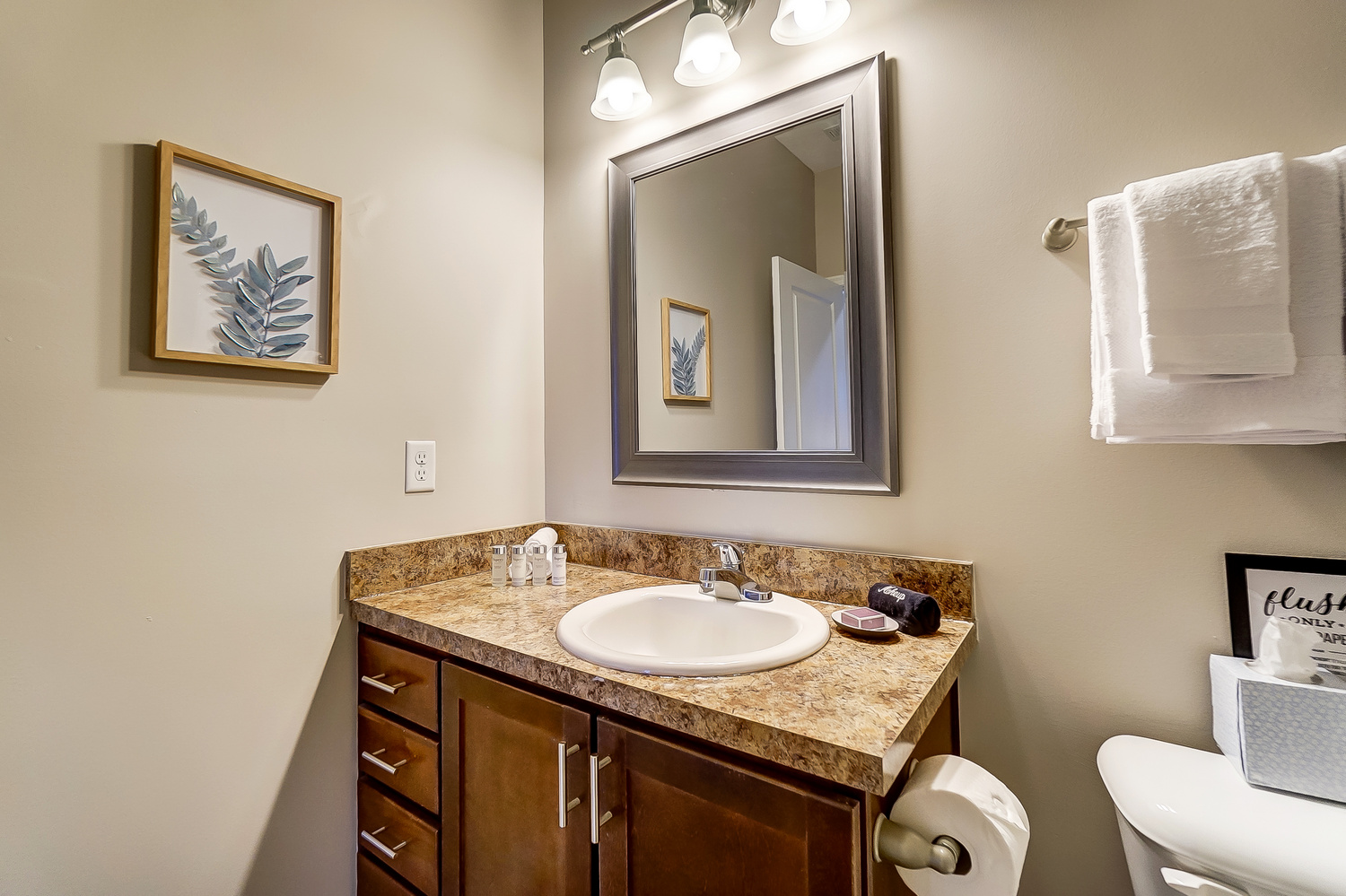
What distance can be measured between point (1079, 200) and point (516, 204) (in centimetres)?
126

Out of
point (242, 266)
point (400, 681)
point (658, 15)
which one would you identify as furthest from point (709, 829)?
point (658, 15)

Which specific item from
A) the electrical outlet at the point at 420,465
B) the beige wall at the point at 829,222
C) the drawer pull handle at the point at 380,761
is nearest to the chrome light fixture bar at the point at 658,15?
the beige wall at the point at 829,222

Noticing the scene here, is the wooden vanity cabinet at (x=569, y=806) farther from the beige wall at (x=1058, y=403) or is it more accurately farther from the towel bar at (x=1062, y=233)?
the towel bar at (x=1062, y=233)

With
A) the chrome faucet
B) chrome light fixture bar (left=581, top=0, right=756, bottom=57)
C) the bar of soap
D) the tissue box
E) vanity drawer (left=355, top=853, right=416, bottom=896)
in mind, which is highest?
chrome light fixture bar (left=581, top=0, right=756, bottom=57)

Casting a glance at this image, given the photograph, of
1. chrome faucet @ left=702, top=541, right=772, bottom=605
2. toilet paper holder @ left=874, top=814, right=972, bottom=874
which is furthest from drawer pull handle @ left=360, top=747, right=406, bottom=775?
toilet paper holder @ left=874, top=814, right=972, bottom=874

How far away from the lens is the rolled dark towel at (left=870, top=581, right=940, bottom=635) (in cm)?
92

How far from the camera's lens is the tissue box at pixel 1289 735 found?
2.12ft

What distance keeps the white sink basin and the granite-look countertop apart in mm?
35

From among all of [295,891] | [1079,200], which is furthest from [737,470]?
[295,891]

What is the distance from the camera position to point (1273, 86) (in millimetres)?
790

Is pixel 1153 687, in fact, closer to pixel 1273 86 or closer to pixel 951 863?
pixel 951 863

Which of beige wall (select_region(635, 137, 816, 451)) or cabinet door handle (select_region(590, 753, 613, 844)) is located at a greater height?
beige wall (select_region(635, 137, 816, 451))

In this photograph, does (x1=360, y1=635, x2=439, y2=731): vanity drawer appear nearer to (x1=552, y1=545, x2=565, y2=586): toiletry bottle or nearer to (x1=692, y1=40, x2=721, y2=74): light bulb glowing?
(x1=552, y1=545, x2=565, y2=586): toiletry bottle

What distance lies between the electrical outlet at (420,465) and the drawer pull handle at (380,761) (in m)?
0.52
